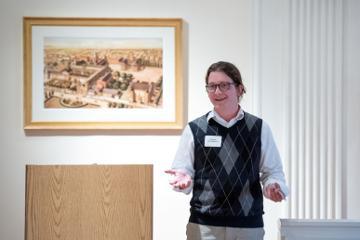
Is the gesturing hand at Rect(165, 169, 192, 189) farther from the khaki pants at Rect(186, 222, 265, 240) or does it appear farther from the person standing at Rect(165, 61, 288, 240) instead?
the khaki pants at Rect(186, 222, 265, 240)

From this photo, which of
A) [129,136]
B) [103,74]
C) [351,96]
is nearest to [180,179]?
[129,136]

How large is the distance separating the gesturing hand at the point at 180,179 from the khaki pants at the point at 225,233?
19 cm

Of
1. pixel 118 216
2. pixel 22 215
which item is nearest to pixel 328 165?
pixel 118 216

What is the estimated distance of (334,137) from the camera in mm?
2557

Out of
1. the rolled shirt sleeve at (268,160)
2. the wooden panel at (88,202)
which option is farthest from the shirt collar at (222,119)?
the wooden panel at (88,202)

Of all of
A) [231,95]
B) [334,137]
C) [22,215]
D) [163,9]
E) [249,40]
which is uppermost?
[163,9]

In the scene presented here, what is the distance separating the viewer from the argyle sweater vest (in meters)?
1.64

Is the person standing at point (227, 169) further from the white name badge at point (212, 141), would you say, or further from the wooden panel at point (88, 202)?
the wooden panel at point (88, 202)

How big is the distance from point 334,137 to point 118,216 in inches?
57.4

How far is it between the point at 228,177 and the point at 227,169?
0.03 meters

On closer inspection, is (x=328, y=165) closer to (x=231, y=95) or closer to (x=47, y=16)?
(x=231, y=95)

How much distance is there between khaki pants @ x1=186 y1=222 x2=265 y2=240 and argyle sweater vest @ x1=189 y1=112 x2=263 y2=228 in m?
0.02

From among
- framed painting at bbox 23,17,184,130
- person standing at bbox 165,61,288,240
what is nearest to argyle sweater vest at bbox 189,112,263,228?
person standing at bbox 165,61,288,240

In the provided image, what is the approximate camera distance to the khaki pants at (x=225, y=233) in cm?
163
